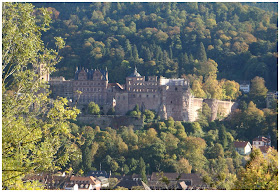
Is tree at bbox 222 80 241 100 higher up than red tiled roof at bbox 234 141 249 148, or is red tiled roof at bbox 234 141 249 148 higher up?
tree at bbox 222 80 241 100

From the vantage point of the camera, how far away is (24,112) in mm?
21438

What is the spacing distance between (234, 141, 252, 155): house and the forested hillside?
828 inches

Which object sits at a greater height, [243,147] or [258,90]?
[258,90]

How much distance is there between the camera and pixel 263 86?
303 ft

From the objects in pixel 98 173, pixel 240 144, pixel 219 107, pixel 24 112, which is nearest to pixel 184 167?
pixel 98 173

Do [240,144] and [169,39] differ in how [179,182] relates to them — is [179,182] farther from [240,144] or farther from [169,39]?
[169,39]

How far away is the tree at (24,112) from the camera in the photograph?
20406mm

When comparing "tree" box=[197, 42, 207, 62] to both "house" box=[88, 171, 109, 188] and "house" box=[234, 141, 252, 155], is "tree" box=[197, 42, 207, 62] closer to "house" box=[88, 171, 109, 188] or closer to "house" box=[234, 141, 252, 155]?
"house" box=[234, 141, 252, 155]

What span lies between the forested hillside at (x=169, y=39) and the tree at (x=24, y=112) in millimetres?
71946

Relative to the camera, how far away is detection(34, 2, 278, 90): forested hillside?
100 metres

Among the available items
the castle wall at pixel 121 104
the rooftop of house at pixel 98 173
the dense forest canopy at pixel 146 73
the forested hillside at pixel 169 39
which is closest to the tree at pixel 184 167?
the dense forest canopy at pixel 146 73

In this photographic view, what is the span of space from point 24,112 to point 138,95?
56232 millimetres

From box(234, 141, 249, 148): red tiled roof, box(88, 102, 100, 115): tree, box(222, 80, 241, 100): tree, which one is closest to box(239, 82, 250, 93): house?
box(222, 80, 241, 100): tree

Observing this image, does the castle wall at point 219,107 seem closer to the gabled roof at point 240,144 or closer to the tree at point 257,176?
the gabled roof at point 240,144
